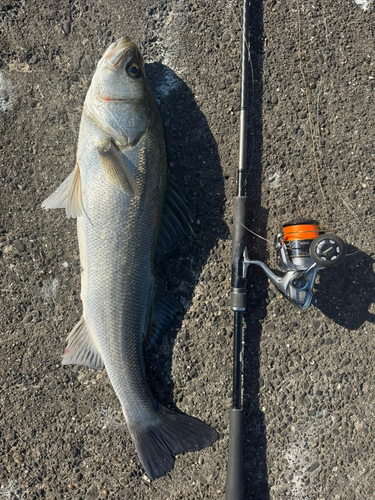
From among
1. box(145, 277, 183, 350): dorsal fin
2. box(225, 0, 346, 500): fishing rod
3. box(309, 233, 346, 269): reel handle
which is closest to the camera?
box(309, 233, 346, 269): reel handle

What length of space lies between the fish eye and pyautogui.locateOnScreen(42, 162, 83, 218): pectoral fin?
72 centimetres

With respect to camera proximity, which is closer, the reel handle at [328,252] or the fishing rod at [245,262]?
the reel handle at [328,252]

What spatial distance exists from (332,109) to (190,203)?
4.37 ft

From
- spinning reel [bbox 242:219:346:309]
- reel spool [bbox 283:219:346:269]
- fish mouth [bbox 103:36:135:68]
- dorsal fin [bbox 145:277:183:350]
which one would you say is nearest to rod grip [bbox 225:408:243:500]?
dorsal fin [bbox 145:277:183:350]

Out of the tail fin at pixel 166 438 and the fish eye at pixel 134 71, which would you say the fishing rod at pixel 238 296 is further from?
the fish eye at pixel 134 71

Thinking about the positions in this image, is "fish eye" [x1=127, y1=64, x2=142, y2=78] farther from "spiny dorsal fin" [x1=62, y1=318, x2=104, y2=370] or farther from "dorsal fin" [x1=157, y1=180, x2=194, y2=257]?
"spiny dorsal fin" [x1=62, y1=318, x2=104, y2=370]

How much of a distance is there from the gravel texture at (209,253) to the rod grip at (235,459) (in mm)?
180

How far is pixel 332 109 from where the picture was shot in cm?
260

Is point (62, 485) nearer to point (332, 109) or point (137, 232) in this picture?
point (137, 232)

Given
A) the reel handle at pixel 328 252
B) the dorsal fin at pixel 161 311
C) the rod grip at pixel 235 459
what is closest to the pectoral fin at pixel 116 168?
the dorsal fin at pixel 161 311

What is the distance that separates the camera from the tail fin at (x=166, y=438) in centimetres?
226

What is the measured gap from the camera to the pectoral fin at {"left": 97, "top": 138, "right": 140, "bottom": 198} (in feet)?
6.95

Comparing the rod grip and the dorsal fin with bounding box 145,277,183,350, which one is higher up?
the dorsal fin with bounding box 145,277,183,350

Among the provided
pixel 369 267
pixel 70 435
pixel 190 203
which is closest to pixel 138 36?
pixel 190 203
